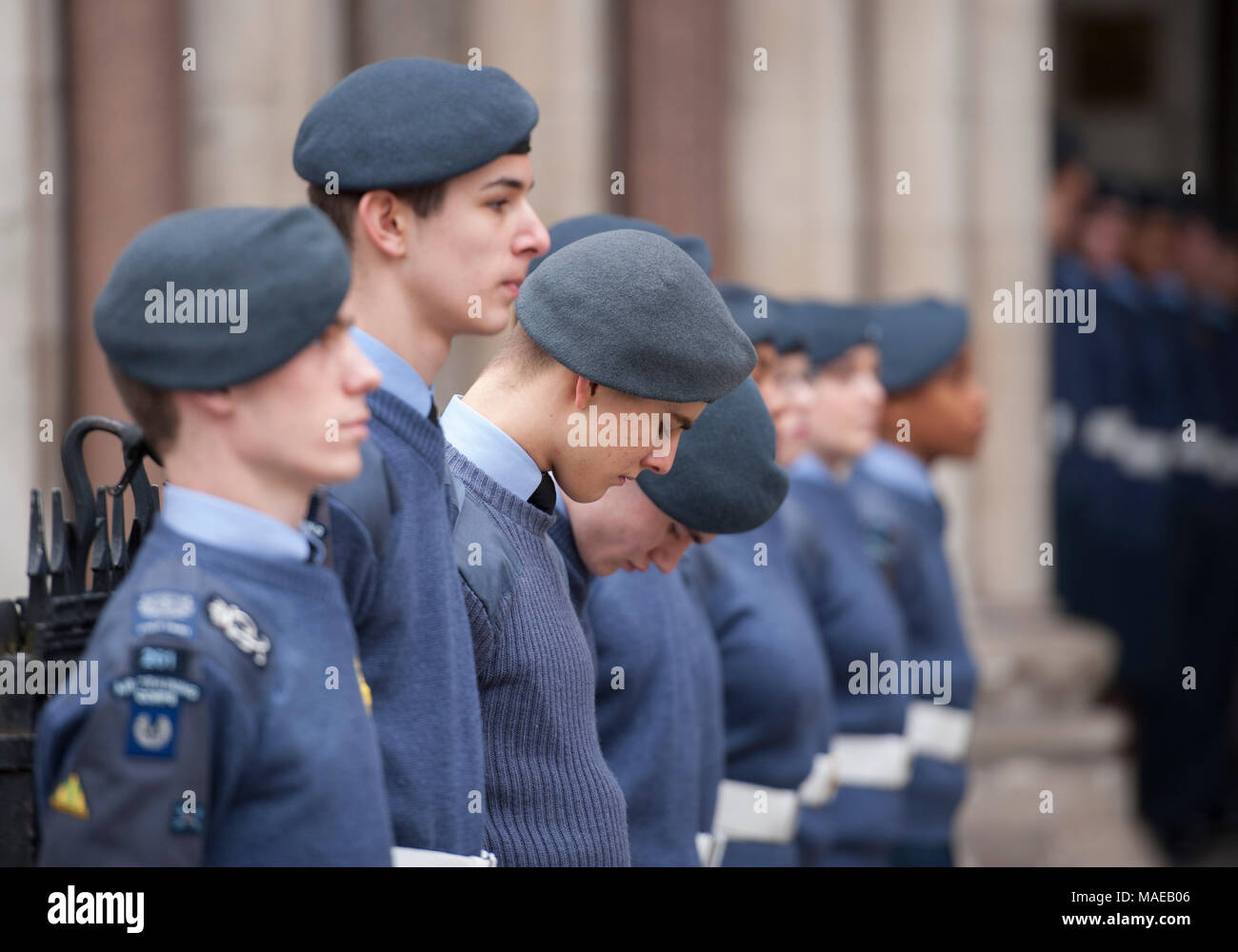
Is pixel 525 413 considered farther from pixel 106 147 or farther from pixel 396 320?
pixel 106 147

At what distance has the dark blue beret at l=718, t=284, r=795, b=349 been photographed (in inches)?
155

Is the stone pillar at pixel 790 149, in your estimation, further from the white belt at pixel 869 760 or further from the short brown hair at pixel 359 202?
the short brown hair at pixel 359 202

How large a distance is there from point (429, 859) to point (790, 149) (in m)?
4.52

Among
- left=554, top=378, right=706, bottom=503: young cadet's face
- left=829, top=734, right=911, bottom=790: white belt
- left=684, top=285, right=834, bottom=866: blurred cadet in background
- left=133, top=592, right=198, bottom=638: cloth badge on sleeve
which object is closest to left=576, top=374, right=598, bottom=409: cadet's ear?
left=554, top=378, right=706, bottom=503: young cadet's face

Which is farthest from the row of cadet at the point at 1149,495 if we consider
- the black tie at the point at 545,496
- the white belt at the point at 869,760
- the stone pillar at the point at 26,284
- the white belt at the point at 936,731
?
the black tie at the point at 545,496

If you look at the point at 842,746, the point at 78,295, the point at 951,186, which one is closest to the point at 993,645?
the point at 951,186

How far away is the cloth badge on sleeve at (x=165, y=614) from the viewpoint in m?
1.66

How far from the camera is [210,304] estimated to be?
175 centimetres

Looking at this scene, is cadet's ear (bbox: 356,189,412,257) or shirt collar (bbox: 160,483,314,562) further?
cadet's ear (bbox: 356,189,412,257)

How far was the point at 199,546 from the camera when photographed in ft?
5.82

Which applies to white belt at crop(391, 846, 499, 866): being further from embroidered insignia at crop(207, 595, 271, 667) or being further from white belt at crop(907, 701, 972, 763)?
white belt at crop(907, 701, 972, 763)

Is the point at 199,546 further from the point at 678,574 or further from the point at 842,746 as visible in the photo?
the point at 842,746

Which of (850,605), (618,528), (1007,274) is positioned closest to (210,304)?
(618,528)

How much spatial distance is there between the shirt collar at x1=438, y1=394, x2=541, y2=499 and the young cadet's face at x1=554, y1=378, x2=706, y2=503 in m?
0.05
